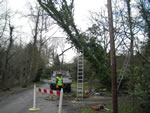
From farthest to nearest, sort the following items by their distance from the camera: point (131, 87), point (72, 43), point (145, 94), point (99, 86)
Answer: point (99, 86), point (72, 43), point (131, 87), point (145, 94)

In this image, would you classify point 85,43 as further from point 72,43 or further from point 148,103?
point 148,103

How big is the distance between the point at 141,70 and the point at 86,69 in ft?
25.1

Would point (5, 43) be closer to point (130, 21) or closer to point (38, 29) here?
point (38, 29)

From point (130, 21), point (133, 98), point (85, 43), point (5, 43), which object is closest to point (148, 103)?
point (133, 98)

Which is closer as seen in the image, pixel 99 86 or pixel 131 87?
pixel 131 87

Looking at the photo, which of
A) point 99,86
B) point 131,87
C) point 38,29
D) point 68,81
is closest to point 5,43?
point 38,29

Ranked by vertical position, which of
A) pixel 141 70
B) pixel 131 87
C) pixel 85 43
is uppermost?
pixel 85 43

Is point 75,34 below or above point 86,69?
above

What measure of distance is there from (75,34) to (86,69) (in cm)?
328

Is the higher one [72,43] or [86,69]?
[72,43]

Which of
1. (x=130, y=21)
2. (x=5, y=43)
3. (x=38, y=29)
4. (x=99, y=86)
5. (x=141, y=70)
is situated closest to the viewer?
(x=141, y=70)

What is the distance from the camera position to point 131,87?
7062 millimetres

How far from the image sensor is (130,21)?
33.7 ft

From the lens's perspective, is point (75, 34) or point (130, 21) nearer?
point (130, 21)
